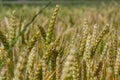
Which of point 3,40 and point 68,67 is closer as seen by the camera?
point 68,67

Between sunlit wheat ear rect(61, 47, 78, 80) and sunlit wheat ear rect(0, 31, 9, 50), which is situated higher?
sunlit wheat ear rect(0, 31, 9, 50)

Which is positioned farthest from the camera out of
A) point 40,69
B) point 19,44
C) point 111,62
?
point 19,44

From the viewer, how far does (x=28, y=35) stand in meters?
1.41

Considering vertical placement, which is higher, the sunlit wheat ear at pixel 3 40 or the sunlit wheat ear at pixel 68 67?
the sunlit wheat ear at pixel 3 40

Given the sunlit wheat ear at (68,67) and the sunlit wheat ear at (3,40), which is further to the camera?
the sunlit wheat ear at (3,40)

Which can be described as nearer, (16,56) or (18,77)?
(18,77)

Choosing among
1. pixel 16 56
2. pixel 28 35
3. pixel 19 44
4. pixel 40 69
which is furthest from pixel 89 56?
pixel 28 35

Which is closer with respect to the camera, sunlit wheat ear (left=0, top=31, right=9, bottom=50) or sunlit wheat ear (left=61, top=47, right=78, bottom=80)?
sunlit wheat ear (left=61, top=47, right=78, bottom=80)

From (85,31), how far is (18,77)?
26 centimetres

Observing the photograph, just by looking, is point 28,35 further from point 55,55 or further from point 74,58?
point 74,58

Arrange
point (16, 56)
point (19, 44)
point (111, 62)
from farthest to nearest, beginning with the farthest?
point (19, 44) → point (16, 56) → point (111, 62)

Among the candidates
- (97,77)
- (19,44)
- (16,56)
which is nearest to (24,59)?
(97,77)

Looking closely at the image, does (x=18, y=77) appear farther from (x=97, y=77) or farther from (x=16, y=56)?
(x=16, y=56)

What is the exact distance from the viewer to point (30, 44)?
797 mm
